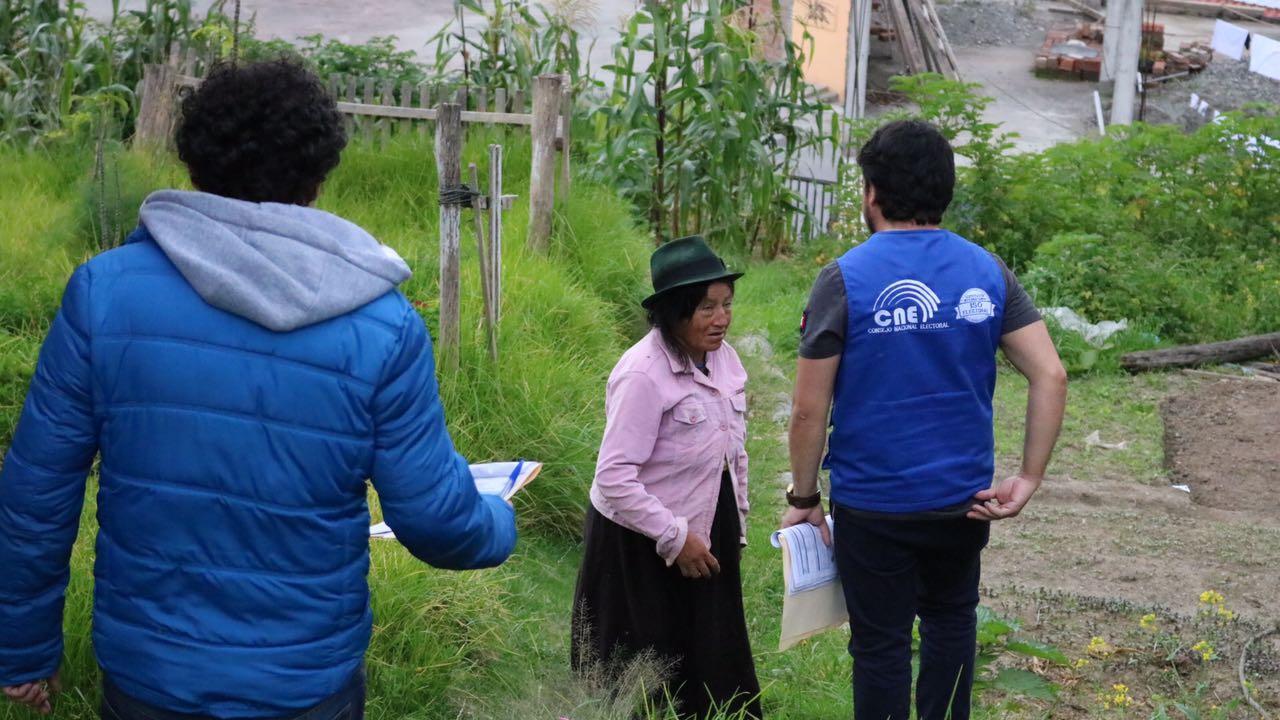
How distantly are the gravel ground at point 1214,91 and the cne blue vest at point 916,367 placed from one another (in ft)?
63.2

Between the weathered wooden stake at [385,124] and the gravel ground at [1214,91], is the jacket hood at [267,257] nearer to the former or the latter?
the weathered wooden stake at [385,124]

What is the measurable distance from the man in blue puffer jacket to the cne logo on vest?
1.39 m

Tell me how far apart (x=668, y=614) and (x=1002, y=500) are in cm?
102

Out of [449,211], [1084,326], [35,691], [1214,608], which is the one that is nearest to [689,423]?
[35,691]

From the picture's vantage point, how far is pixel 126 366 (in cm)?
218

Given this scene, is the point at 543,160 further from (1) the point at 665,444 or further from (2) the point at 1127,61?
(2) the point at 1127,61

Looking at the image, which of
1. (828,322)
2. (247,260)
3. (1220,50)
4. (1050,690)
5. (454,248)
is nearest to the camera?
(247,260)

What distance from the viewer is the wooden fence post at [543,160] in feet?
24.5

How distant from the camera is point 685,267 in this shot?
11.9 feet

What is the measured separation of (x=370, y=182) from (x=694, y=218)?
306 centimetres

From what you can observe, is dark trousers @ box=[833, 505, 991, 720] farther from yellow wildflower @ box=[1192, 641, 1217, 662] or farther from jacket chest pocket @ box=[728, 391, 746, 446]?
yellow wildflower @ box=[1192, 641, 1217, 662]

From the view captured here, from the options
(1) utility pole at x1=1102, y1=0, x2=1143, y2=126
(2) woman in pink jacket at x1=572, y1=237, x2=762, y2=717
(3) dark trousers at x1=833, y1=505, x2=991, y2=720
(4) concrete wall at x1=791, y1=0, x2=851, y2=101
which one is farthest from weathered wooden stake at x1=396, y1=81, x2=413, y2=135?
(1) utility pole at x1=1102, y1=0, x2=1143, y2=126

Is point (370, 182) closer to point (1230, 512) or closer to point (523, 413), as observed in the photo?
point (523, 413)

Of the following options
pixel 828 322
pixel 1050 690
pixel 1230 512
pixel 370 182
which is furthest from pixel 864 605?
pixel 370 182
